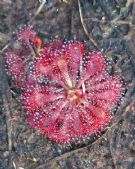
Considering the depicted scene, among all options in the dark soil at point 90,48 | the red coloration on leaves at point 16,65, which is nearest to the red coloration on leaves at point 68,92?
the red coloration on leaves at point 16,65

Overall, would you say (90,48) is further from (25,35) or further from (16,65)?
(16,65)

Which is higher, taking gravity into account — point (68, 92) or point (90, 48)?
→ point (90, 48)

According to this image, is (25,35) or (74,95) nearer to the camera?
(74,95)

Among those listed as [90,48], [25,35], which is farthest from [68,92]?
[25,35]

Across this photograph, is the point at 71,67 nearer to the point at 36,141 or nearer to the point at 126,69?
the point at 126,69

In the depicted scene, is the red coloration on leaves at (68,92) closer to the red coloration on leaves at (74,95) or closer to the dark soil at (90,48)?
the red coloration on leaves at (74,95)

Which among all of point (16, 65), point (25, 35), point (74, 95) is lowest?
point (74, 95)
